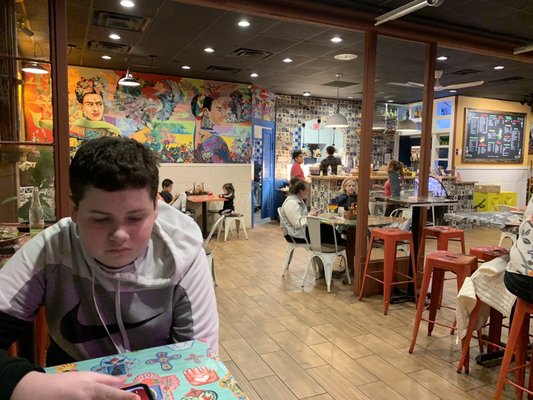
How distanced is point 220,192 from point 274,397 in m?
5.63

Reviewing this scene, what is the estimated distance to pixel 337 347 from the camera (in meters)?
3.03

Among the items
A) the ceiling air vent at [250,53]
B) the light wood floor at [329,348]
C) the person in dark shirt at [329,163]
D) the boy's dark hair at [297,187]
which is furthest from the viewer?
the person in dark shirt at [329,163]

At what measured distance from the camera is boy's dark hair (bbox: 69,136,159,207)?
87 centimetres

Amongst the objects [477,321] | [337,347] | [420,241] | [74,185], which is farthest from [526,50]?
[74,185]

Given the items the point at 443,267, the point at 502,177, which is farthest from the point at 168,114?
the point at 502,177

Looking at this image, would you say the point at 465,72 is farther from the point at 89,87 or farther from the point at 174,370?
the point at 174,370

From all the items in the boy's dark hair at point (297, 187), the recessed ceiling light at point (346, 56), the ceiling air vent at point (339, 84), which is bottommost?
the boy's dark hair at point (297, 187)

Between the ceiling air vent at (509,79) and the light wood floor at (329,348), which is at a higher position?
the ceiling air vent at (509,79)

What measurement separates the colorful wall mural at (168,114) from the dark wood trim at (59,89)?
3.97 metres

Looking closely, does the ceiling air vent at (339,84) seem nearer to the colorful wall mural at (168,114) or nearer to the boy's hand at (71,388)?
Result: the colorful wall mural at (168,114)

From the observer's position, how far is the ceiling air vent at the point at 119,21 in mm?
4242

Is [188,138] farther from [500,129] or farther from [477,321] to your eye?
[500,129]

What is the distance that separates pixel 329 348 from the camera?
302 centimetres

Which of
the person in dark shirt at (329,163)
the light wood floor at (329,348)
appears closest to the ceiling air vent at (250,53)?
the person in dark shirt at (329,163)
